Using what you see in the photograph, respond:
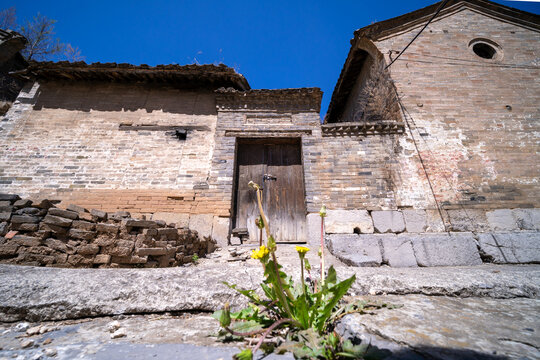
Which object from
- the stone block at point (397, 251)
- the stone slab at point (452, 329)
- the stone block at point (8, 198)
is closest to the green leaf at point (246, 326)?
the stone slab at point (452, 329)

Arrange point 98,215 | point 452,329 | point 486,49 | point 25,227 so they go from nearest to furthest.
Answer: point 452,329 < point 25,227 < point 98,215 < point 486,49

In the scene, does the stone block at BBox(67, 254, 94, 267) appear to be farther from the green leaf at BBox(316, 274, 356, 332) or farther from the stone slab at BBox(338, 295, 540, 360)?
the stone slab at BBox(338, 295, 540, 360)

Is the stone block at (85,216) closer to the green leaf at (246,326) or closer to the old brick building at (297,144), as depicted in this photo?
the old brick building at (297,144)

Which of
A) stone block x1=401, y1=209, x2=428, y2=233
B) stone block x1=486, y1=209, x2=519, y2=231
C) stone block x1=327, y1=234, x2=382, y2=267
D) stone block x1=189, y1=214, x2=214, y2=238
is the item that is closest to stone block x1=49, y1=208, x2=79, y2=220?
stone block x1=189, y1=214, x2=214, y2=238

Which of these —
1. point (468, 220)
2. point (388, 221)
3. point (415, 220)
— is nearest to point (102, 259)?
point (388, 221)

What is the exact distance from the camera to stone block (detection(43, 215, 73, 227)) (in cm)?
277

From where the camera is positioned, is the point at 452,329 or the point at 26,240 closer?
the point at 452,329

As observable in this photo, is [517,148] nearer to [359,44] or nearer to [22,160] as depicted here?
[359,44]

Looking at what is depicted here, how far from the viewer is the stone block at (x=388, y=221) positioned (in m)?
4.92

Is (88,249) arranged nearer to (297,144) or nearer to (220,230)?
(220,230)

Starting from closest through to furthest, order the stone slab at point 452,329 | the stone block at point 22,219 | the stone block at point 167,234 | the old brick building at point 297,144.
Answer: the stone slab at point 452,329
the stone block at point 22,219
the stone block at point 167,234
the old brick building at point 297,144

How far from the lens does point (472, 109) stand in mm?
6070

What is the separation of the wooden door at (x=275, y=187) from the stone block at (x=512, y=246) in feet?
12.8

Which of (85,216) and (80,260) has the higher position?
(85,216)
